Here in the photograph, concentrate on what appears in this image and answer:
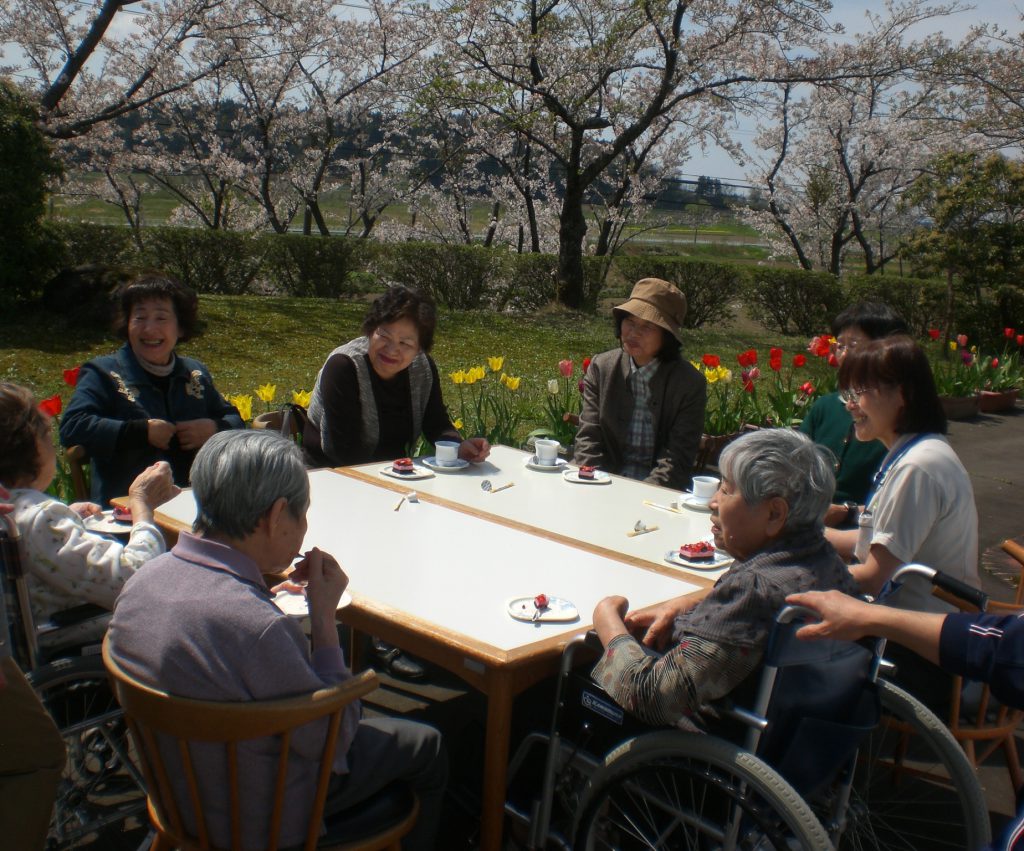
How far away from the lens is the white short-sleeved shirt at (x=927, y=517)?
2428mm

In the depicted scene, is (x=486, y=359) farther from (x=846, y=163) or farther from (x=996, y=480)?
(x=846, y=163)

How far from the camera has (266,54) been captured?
1515 centimetres

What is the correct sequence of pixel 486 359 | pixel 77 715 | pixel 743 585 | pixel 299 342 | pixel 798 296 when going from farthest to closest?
1. pixel 798 296
2. pixel 486 359
3. pixel 299 342
4. pixel 77 715
5. pixel 743 585

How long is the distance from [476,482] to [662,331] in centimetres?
110

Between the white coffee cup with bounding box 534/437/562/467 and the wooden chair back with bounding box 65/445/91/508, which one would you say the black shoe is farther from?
the wooden chair back with bounding box 65/445/91/508

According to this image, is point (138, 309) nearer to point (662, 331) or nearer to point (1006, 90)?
point (662, 331)

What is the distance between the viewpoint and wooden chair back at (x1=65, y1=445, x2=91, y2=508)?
124 inches

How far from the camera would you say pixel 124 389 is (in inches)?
137

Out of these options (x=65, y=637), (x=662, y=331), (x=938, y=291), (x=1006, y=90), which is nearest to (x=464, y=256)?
(x=938, y=291)

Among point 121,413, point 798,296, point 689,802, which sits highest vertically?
point 121,413

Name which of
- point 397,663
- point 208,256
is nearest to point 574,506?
point 397,663

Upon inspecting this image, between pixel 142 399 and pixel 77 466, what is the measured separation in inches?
14.9

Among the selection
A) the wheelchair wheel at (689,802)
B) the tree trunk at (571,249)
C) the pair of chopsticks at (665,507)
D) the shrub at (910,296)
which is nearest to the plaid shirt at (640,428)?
the pair of chopsticks at (665,507)

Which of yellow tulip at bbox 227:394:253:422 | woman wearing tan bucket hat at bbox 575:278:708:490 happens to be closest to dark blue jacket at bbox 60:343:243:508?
yellow tulip at bbox 227:394:253:422
